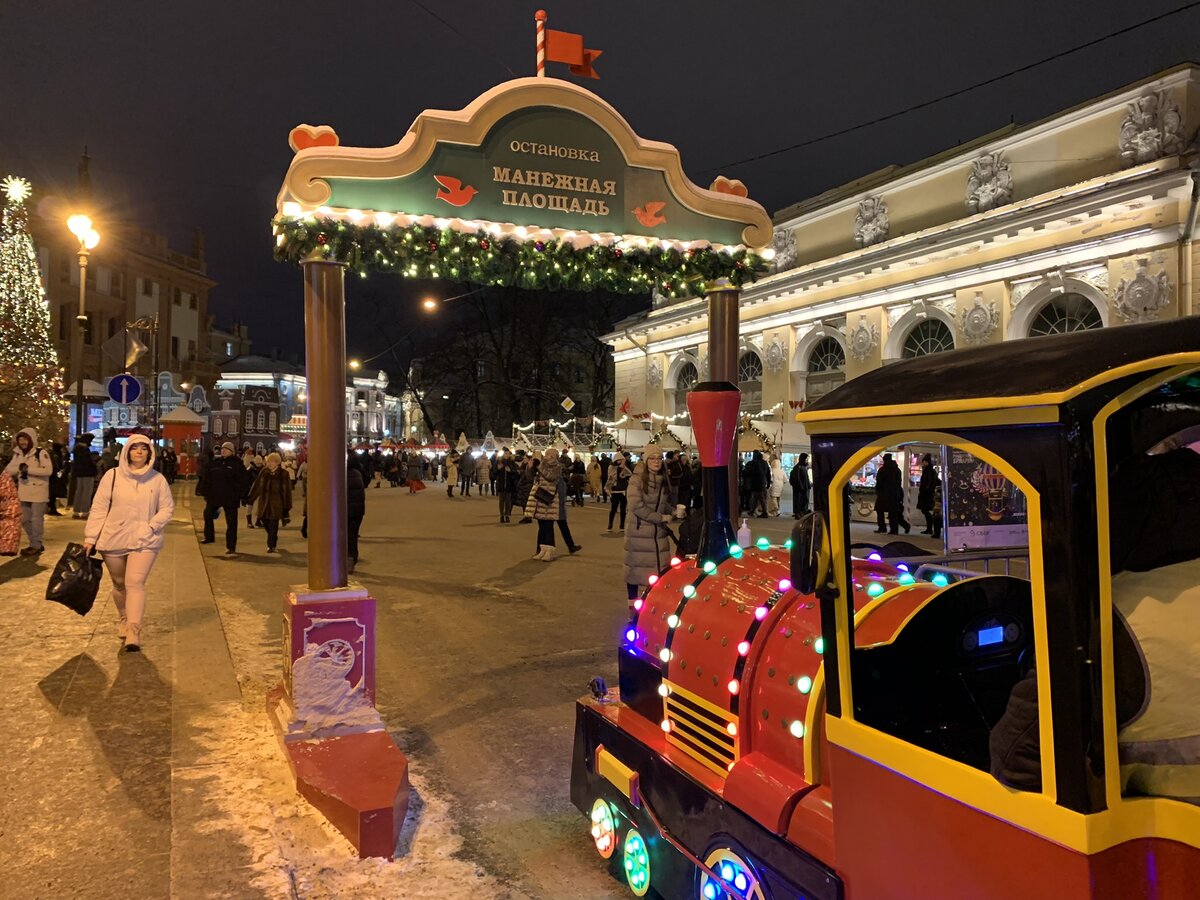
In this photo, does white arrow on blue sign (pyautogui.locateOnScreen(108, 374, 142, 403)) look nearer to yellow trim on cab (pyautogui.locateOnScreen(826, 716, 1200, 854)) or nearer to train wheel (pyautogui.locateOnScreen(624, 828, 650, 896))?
train wheel (pyautogui.locateOnScreen(624, 828, 650, 896))

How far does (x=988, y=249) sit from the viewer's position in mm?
19406

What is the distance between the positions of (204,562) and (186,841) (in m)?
9.21

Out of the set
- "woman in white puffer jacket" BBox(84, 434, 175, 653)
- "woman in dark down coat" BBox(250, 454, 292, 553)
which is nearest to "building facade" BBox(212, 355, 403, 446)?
"woman in dark down coat" BBox(250, 454, 292, 553)

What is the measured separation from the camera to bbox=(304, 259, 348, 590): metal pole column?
493 centimetres

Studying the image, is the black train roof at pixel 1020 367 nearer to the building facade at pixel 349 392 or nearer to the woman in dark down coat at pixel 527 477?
the woman in dark down coat at pixel 527 477

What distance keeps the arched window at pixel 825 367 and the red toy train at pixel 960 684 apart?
22324 mm

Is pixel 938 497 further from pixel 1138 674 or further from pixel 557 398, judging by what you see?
pixel 557 398

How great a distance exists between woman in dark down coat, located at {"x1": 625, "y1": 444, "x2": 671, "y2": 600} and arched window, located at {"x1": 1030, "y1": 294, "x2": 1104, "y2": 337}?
13311 mm

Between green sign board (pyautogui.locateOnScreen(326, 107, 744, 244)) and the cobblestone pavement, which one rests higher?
green sign board (pyautogui.locateOnScreen(326, 107, 744, 244))

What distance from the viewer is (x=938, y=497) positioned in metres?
15.6

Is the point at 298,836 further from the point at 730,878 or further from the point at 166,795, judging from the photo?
the point at 730,878

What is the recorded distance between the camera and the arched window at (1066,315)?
698 inches

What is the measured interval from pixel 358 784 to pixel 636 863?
1.45m

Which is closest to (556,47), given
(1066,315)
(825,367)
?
(1066,315)
